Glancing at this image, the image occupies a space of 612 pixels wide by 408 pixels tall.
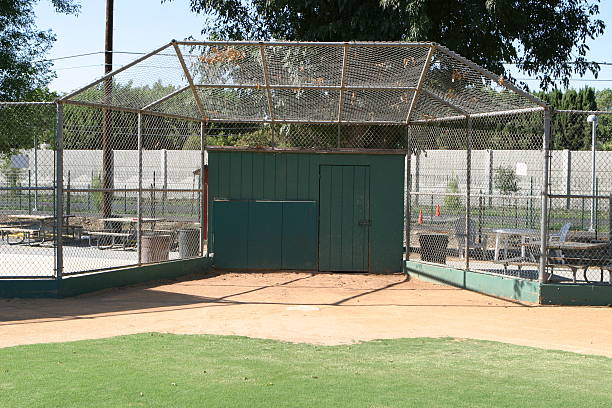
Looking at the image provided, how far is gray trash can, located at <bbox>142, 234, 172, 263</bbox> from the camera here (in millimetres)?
13672

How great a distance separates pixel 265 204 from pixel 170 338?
21.3 ft

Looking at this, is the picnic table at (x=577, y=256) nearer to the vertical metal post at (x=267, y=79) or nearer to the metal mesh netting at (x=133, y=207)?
the vertical metal post at (x=267, y=79)

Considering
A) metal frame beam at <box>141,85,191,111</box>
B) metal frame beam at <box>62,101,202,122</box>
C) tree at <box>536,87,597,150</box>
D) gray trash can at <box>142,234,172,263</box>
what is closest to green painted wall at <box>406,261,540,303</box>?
gray trash can at <box>142,234,172,263</box>

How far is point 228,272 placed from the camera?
14156 millimetres

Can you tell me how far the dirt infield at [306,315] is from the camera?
8.45 metres

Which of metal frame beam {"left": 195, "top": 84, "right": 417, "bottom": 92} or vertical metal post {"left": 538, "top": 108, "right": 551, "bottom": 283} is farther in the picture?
metal frame beam {"left": 195, "top": 84, "right": 417, "bottom": 92}

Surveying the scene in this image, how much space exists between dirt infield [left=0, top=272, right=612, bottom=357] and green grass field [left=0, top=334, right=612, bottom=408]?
69cm

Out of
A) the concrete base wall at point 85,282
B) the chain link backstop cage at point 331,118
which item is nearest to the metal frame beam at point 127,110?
the chain link backstop cage at point 331,118

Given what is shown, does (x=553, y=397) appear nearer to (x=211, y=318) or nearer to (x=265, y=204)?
(x=211, y=318)

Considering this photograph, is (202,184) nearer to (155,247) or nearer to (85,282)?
(155,247)

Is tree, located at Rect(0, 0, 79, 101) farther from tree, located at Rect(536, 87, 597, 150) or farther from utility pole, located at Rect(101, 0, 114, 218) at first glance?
tree, located at Rect(536, 87, 597, 150)

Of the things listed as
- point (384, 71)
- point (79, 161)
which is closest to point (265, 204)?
point (384, 71)

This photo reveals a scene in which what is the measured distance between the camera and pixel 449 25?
1692 centimetres

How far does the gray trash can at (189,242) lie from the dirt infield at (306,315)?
1261mm
